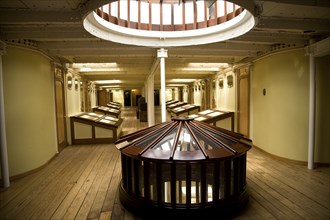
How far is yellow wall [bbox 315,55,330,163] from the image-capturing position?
14.6 ft

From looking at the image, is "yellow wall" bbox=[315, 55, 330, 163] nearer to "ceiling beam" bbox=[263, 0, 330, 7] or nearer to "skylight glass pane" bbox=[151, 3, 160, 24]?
"ceiling beam" bbox=[263, 0, 330, 7]

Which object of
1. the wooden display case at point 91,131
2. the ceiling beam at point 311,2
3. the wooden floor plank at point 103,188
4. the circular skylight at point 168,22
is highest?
the circular skylight at point 168,22

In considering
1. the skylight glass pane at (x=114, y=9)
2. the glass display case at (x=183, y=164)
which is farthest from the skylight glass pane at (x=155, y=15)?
the glass display case at (x=183, y=164)

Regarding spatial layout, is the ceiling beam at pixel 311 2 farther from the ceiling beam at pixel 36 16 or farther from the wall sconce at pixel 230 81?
the wall sconce at pixel 230 81

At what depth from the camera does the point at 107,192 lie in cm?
359

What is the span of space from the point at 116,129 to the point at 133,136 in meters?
4.16

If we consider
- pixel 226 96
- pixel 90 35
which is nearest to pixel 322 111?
pixel 226 96

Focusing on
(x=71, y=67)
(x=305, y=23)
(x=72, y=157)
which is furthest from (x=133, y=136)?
(x=71, y=67)

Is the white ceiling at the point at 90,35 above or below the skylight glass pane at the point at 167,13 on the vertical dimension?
below

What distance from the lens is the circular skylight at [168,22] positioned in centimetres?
425

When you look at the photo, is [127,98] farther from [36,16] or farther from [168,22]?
[36,16]

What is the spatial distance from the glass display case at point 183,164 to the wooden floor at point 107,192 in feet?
0.88

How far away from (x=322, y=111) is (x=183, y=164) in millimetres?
3897

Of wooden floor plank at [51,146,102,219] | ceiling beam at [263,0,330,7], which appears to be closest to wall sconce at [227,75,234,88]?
ceiling beam at [263,0,330,7]
